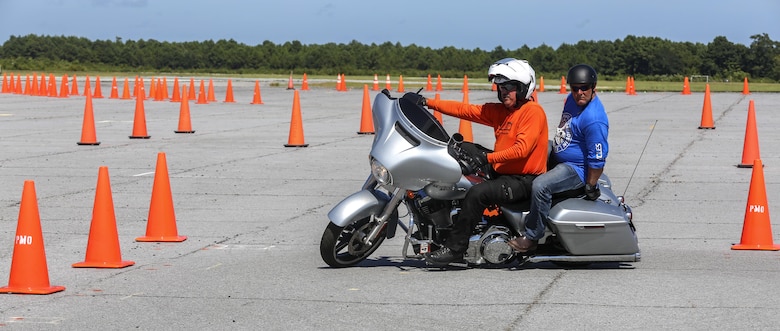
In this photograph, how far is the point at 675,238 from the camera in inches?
401

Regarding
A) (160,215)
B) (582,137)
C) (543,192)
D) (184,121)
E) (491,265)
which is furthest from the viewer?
(184,121)

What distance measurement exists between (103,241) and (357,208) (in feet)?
6.18

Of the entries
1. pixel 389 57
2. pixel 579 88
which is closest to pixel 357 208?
pixel 579 88

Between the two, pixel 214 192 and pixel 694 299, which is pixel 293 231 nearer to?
pixel 214 192

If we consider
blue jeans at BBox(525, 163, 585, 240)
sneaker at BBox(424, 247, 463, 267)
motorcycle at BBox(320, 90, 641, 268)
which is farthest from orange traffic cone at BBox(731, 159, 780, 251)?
sneaker at BBox(424, 247, 463, 267)

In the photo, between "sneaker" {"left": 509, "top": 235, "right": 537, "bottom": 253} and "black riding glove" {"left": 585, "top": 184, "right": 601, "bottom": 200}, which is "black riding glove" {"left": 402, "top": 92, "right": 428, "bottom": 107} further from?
"black riding glove" {"left": 585, "top": 184, "right": 601, "bottom": 200}

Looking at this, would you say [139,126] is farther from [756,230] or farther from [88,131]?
[756,230]

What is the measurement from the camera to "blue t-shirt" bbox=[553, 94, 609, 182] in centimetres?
848

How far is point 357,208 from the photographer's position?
332 inches

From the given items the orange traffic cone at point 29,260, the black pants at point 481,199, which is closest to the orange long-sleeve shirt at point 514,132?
the black pants at point 481,199

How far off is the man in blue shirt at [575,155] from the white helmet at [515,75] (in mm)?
286

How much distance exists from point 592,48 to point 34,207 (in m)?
84.8

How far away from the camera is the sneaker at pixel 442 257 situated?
846 cm

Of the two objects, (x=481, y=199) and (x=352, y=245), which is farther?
(x=352, y=245)
